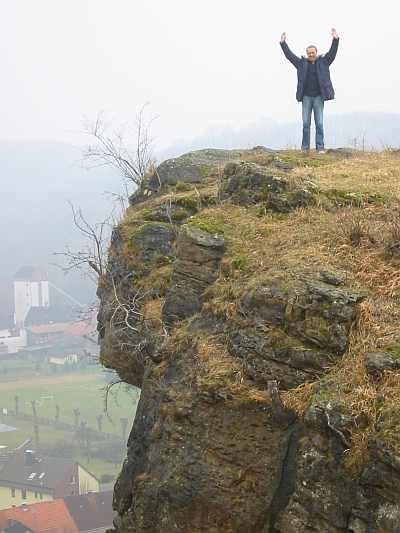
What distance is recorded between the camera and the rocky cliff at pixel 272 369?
515 cm

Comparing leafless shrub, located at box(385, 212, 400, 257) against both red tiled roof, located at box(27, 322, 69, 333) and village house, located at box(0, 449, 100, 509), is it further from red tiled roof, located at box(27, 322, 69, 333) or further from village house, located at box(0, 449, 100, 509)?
red tiled roof, located at box(27, 322, 69, 333)

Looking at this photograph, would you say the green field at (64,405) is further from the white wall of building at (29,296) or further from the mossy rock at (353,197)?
the mossy rock at (353,197)

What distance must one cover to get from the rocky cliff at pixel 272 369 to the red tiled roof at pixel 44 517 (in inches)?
1314

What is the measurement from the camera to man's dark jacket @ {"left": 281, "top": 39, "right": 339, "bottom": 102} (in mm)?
12633

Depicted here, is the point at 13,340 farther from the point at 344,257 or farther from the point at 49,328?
the point at 344,257

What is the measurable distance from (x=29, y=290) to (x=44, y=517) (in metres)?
86.8

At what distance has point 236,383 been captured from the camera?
243 inches

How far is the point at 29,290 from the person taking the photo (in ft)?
401

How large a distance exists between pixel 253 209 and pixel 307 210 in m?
0.80

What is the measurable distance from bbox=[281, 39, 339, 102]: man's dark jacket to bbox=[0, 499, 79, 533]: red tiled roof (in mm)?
33631

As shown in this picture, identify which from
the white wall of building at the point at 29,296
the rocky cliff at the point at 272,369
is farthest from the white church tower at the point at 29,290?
the rocky cliff at the point at 272,369

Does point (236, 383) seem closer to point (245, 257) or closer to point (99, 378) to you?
point (245, 257)

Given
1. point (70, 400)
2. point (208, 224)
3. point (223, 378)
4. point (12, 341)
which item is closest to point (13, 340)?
point (12, 341)

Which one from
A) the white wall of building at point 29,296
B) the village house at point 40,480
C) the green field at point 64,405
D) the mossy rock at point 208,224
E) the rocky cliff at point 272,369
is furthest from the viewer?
the white wall of building at point 29,296
